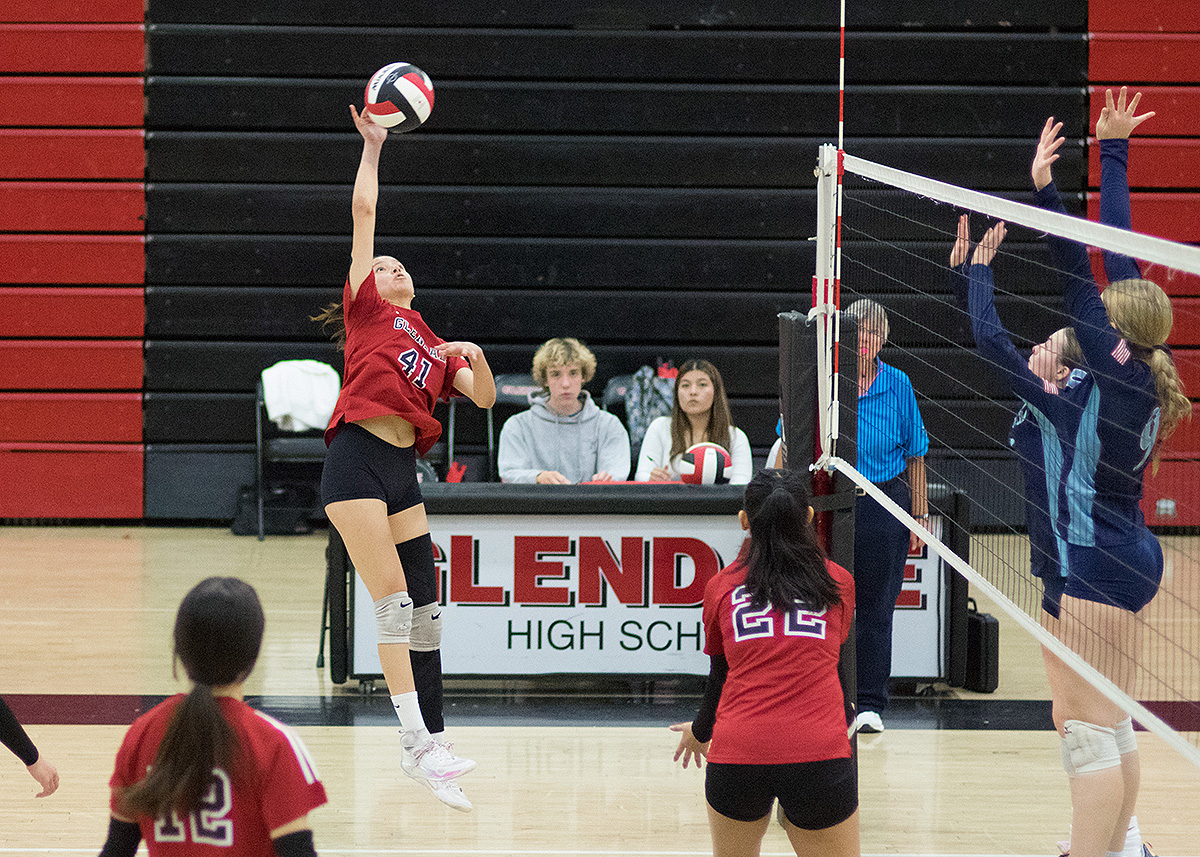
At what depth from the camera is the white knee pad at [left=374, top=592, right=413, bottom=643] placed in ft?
12.6

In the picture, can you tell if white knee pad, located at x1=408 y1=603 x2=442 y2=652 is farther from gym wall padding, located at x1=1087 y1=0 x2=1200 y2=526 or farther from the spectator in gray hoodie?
gym wall padding, located at x1=1087 y1=0 x2=1200 y2=526

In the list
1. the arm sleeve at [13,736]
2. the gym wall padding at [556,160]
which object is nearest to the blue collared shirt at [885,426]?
the arm sleeve at [13,736]

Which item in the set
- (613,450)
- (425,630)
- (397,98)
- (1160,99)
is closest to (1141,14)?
(1160,99)

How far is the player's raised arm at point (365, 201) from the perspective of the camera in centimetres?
365

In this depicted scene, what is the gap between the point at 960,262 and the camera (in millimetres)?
3527

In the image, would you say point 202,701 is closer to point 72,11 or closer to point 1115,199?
point 1115,199

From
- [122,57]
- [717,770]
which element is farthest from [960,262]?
[122,57]

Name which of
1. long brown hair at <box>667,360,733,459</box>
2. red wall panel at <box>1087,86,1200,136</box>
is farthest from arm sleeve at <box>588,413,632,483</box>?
red wall panel at <box>1087,86,1200,136</box>

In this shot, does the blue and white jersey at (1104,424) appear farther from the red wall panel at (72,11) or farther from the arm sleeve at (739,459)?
the red wall panel at (72,11)

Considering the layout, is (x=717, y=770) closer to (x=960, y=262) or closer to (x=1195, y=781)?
(x=960, y=262)

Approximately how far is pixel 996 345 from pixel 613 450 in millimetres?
2808

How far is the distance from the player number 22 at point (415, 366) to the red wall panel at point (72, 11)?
603cm

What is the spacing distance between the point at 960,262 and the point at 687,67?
5545 millimetres

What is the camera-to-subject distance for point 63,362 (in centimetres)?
874
